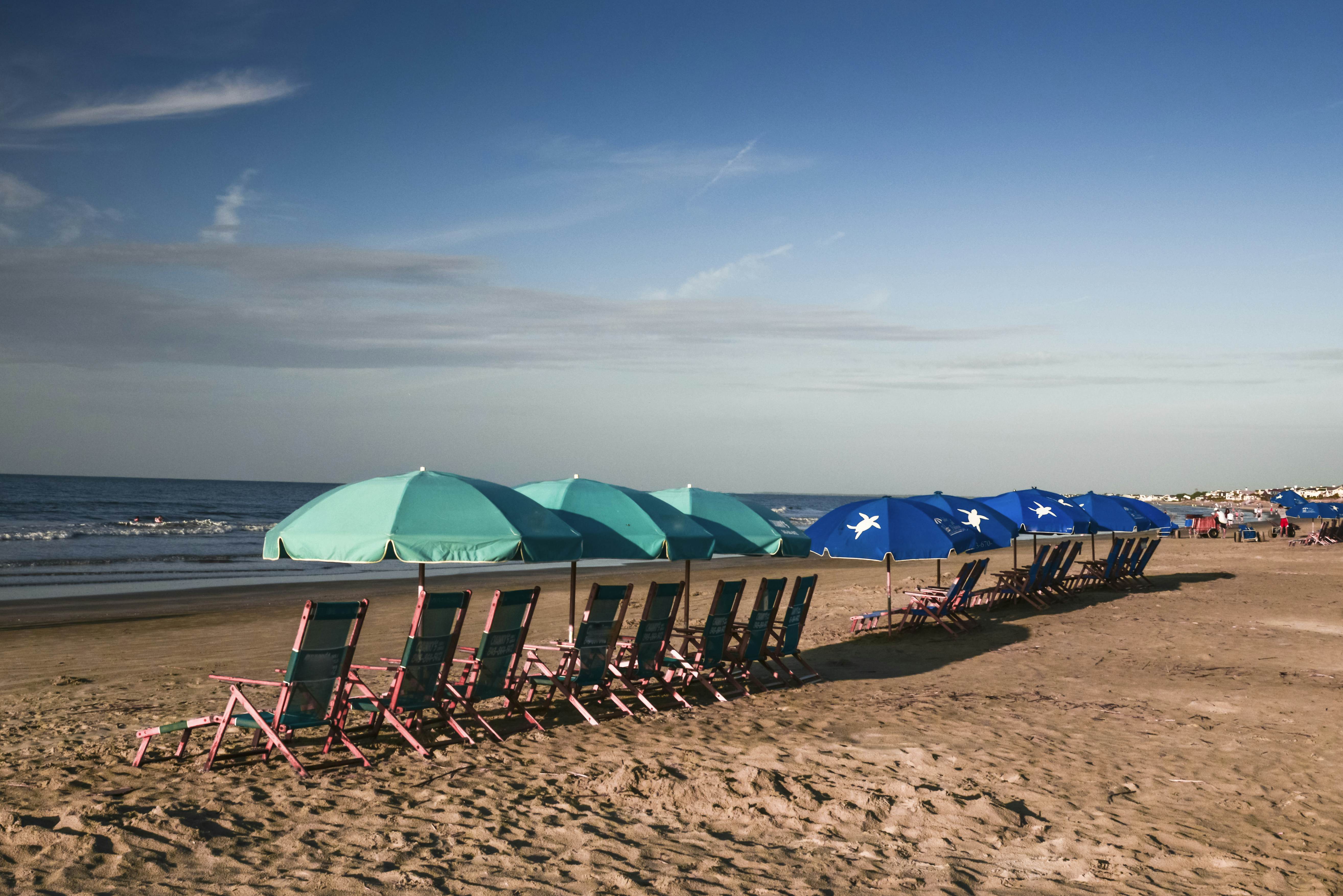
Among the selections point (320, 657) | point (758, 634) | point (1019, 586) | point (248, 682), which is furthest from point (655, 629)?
point (1019, 586)

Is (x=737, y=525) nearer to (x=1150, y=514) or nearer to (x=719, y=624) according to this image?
(x=719, y=624)

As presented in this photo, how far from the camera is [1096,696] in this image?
8.13 metres

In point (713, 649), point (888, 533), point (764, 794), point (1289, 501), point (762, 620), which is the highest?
point (1289, 501)

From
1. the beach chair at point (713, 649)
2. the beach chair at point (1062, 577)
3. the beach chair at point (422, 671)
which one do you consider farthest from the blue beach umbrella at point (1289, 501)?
the beach chair at point (422, 671)

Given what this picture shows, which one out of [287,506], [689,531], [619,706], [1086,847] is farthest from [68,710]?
[287,506]

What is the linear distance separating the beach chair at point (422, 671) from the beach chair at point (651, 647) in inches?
62.8

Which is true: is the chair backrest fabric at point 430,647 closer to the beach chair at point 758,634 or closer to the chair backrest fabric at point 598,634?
the chair backrest fabric at point 598,634

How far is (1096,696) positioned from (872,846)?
4522 mm

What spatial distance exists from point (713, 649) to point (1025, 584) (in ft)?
27.5

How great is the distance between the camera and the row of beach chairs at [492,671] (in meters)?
5.41

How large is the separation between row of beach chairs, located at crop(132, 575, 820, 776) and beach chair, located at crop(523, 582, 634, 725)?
0.01 metres

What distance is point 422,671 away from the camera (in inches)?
233

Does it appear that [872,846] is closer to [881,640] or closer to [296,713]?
[296,713]

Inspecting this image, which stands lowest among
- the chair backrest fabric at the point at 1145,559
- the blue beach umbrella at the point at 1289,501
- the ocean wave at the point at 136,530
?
the ocean wave at the point at 136,530
